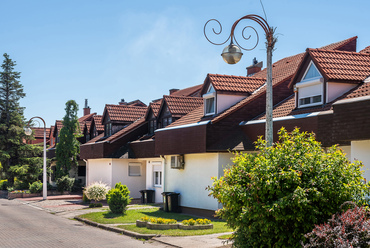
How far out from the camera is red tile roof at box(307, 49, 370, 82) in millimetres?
17552

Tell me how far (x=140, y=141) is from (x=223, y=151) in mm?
10442

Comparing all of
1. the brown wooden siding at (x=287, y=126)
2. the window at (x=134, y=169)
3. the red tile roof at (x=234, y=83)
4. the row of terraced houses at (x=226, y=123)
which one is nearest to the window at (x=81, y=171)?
the row of terraced houses at (x=226, y=123)

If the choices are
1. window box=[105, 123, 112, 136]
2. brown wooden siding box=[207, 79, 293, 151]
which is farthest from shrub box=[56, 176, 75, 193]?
brown wooden siding box=[207, 79, 293, 151]

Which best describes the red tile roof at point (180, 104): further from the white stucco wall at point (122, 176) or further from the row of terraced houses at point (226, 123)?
the white stucco wall at point (122, 176)

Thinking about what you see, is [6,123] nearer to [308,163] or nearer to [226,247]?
[226,247]

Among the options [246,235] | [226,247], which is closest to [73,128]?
[226,247]

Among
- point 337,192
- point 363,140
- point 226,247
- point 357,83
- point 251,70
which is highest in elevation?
point 251,70

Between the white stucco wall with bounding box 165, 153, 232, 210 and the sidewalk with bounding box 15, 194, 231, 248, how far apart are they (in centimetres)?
443

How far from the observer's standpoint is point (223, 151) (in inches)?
832

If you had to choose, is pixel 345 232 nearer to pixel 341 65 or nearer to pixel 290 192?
pixel 290 192

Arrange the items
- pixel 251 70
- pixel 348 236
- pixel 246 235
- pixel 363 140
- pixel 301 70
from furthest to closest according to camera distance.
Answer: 1. pixel 251 70
2. pixel 301 70
3. pixel 363 140
4. pixel 246 235
5. pixel 348 236

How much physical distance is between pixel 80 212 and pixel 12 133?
22507mm

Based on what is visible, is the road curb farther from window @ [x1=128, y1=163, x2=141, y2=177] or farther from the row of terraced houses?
window @ [x1=128, y1=163, x2=141, y2=177]

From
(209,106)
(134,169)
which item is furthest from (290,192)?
(134,169)
